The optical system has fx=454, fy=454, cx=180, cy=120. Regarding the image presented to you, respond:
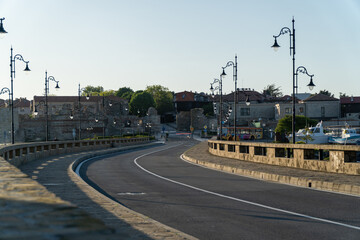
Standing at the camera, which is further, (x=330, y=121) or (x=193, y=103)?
(x=193, y=103)

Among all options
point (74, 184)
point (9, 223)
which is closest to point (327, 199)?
point (74, 184)

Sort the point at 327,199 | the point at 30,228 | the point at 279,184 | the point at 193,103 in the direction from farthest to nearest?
the point at 193,103 < the point at 279,184 < the point at 327,199 < the point at 30,228

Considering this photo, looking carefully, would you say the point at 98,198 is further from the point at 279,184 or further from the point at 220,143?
the point at 220,143

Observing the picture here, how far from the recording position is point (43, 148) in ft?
108

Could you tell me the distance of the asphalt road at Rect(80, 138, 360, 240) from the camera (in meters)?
8.60

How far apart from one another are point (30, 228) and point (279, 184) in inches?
605

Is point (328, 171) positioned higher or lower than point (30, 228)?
lower

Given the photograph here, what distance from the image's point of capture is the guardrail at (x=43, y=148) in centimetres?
2239

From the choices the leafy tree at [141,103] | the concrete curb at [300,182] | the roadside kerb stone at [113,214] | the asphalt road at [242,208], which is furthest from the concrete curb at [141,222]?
the leafy tree at [141,103]

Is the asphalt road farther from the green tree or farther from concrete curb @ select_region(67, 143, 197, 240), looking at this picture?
the green tree

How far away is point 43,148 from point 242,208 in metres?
24.5

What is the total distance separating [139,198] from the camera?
527 inches

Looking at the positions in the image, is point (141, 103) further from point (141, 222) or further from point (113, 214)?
point (141, 222)

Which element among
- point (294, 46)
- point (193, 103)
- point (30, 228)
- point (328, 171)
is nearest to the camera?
point (30, 228)
